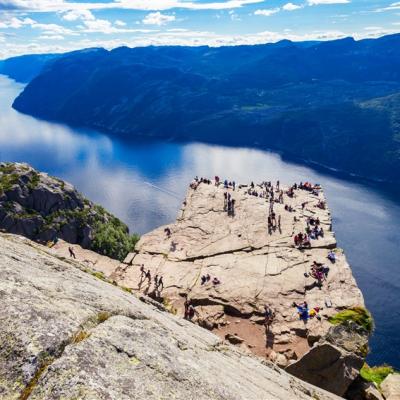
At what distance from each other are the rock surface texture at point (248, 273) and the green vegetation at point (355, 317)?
0.89 metres

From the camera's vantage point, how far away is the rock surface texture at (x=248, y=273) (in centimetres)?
3694

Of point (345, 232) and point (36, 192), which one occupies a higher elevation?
point (36, 192)

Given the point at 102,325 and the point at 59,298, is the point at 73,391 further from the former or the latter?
the point at 59,298

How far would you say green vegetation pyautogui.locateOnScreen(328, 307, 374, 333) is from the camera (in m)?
36.7

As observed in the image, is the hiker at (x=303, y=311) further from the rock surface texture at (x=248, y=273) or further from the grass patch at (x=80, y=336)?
the grass patch at (x=80, y=336)

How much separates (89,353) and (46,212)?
79117mm

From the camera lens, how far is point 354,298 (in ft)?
134

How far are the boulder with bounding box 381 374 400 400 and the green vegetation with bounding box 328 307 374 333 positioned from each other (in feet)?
28.7

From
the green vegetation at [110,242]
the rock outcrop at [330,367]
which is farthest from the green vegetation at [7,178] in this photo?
the rock outcrop at [330,367]

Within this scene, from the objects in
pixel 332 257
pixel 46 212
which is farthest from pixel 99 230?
pixel 332 257

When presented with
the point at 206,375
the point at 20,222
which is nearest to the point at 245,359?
the point at 206,375

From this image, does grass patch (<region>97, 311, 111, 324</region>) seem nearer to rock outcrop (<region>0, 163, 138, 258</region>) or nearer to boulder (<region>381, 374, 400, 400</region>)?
boulder (<region>381, 374, 400, 400</region>)

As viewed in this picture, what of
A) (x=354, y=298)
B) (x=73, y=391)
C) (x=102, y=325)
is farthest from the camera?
(x=354, y=298)

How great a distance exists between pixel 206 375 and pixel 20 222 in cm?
7311
